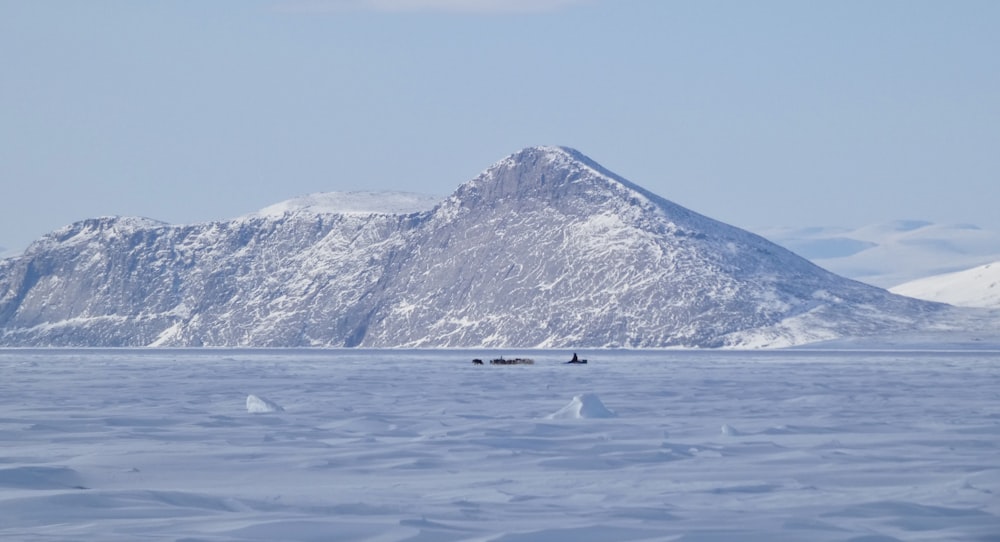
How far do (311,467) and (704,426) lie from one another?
11158mm

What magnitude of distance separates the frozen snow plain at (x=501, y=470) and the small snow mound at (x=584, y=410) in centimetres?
8

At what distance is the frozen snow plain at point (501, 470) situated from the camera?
1703 cm

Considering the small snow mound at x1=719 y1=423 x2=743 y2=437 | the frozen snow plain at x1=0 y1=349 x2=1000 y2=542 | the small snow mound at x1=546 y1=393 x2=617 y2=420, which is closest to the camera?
the frozen snow plain at x1=0 y1=349 x2=1000 y2=542

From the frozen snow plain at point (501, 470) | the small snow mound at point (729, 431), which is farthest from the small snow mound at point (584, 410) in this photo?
the small snow mound at point (729, 431)

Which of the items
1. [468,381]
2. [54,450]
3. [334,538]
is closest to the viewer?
[334,538]

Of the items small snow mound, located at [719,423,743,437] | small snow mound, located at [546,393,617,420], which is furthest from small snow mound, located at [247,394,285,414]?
small snow mound, located at [719,423,743,437]

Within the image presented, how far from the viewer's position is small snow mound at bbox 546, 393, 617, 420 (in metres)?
34.1

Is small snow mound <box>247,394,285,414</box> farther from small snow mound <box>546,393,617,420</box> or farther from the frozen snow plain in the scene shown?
small snow mound <box>546,393,617,420</box>

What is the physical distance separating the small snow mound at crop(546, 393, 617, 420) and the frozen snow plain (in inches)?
3.2

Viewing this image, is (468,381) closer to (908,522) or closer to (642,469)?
(642,469)

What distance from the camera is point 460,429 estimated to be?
30.4m

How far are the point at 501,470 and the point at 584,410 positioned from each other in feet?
38.9

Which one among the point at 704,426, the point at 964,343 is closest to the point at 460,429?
the point at 704,426

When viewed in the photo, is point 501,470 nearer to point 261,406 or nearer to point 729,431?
point 729,431
